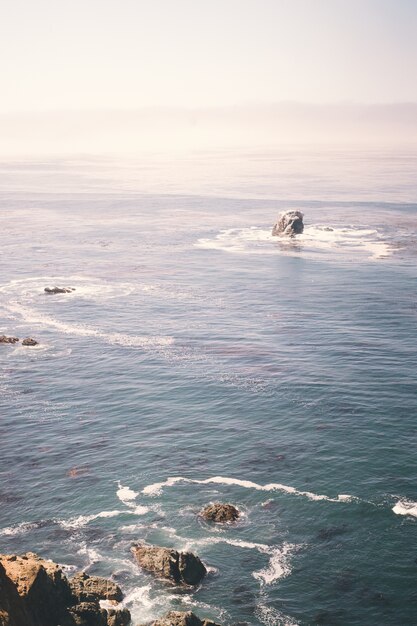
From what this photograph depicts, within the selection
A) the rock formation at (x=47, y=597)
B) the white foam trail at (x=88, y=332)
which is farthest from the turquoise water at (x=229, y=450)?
the rock formation at (x=47, y=597)

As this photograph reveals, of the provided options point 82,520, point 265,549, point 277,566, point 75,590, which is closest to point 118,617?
point 75,590

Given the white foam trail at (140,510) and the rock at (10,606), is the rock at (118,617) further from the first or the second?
the white foam trail at (140,510)

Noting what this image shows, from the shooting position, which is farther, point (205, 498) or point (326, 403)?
point (326, 403)

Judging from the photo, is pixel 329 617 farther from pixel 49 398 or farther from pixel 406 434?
pixel 49 398

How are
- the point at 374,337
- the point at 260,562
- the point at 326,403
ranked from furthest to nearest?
the point at 374,337 → the point at 326,403 → the point at 260,562

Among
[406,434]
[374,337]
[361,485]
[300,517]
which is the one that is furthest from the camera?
[374,337]

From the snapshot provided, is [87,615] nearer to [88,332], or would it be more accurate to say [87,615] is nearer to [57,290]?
[88,332]

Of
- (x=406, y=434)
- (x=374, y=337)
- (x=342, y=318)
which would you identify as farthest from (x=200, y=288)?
(x=406, y=434)

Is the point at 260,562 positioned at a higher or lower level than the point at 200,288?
lower
